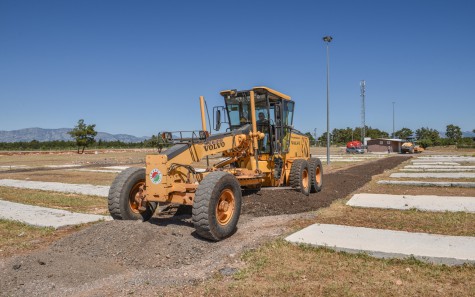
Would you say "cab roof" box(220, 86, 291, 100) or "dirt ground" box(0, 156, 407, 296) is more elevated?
"cab roof" box(220, 86, 291, 100)

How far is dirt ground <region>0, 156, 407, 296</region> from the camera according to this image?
4543 millimetres

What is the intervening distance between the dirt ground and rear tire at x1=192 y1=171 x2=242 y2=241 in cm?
23

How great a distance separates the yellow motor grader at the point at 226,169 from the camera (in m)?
6.35

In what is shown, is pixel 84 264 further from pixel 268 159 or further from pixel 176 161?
pixel 268 159

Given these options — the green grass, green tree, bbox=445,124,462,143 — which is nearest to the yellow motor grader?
the green grass

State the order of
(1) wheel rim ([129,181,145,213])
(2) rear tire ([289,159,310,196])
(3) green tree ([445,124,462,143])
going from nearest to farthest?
(1) wheel rim ([129,181,145,213]) < (2) rear tire ([289,159,310,196]) < (3) green tree ([445,124,462,143])

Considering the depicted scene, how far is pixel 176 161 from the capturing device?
22.1 feet

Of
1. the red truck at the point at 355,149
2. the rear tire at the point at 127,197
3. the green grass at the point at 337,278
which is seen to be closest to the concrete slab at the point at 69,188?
the rear tire at the point at 127,197

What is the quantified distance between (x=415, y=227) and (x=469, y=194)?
Answer: 5.74 metres

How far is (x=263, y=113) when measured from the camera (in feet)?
32.8

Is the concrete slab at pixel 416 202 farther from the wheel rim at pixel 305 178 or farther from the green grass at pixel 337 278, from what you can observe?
the green grass at pixel 337 278

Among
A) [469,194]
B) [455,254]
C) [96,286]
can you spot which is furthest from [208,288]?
[469,194]

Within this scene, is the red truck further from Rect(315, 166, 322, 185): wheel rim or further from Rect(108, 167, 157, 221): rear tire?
Rect(108, 167, 157, 221): rear tire

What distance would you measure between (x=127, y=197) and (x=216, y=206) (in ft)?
6.34
